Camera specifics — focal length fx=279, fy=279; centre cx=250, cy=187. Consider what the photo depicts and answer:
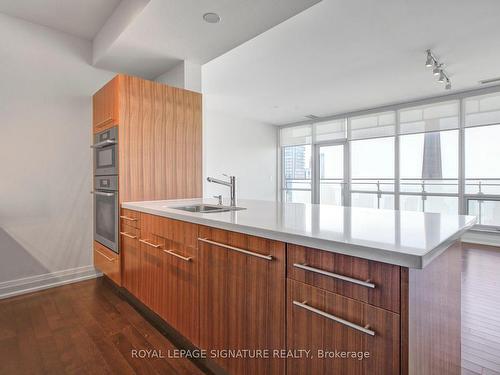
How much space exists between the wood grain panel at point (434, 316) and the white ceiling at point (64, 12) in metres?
Result: 3.00

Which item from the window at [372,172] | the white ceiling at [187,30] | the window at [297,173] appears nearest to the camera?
the white ceiling at [187,30]

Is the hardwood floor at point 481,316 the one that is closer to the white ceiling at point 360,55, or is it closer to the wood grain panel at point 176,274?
the wood grain panel at point 176,274

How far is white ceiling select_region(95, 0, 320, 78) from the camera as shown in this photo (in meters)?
2.04

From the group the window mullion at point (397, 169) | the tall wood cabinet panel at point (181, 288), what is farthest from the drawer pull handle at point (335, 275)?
the window mullion at point (397, 169)

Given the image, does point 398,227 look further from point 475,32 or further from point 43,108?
point 43,108

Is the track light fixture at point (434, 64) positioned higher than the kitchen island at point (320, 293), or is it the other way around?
the track light fixture at point (434, 64)

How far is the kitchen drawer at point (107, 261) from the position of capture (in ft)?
7.80

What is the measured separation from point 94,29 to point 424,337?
3.58 meters

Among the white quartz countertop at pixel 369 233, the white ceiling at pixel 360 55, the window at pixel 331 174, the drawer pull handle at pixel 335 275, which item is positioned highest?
the white ceiling at pixel 360 55

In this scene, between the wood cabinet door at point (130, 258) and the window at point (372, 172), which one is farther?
the window at point (372, 172)

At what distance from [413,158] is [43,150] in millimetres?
5786

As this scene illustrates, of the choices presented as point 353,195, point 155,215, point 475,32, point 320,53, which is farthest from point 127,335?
point 353,195

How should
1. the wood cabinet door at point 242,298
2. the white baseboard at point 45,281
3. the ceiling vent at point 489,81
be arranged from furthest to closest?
the ceiling vent at point 489,81 < the white baseboard at point 45,281 < the wood cabinet door at point 242,298

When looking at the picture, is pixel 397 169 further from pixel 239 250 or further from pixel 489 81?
pixel 239 250
